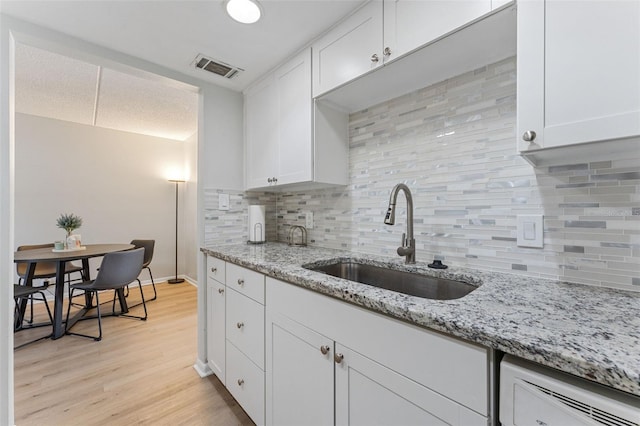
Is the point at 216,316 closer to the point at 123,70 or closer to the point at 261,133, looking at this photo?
the point at 261,133

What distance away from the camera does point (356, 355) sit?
866 mm

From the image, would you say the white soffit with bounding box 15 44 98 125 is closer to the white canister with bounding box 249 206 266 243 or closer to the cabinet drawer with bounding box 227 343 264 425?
the white canister with bounding box 249 206 266 243

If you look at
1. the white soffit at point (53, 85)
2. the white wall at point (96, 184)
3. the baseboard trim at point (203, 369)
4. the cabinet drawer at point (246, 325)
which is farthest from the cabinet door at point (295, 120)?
the white wall at point (96, 184)

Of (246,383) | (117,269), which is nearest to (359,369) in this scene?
(246,383)

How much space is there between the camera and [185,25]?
1.42 metres

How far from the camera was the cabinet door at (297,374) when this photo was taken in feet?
3.21

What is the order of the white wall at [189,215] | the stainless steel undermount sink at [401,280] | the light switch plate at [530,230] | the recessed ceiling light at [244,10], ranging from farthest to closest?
1. the white wall at [189,215]
2. the recessed ceiling light at [244,10]
3. the stainless steel undermount sink at [401,280]
4. the light switch plate at [530,230]

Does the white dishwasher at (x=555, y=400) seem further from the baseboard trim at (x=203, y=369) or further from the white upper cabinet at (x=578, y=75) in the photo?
the baseboard trim at (x=203, y=369)

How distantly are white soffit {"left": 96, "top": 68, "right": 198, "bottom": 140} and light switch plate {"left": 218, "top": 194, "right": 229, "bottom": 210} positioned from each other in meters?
1.33

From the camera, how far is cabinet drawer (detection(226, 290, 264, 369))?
1.33m

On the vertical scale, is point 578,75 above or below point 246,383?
above

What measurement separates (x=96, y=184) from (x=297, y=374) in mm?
Result: 4233

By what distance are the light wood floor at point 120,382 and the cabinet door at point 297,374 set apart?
0.48 meters

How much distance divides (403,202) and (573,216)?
68 centimetres
